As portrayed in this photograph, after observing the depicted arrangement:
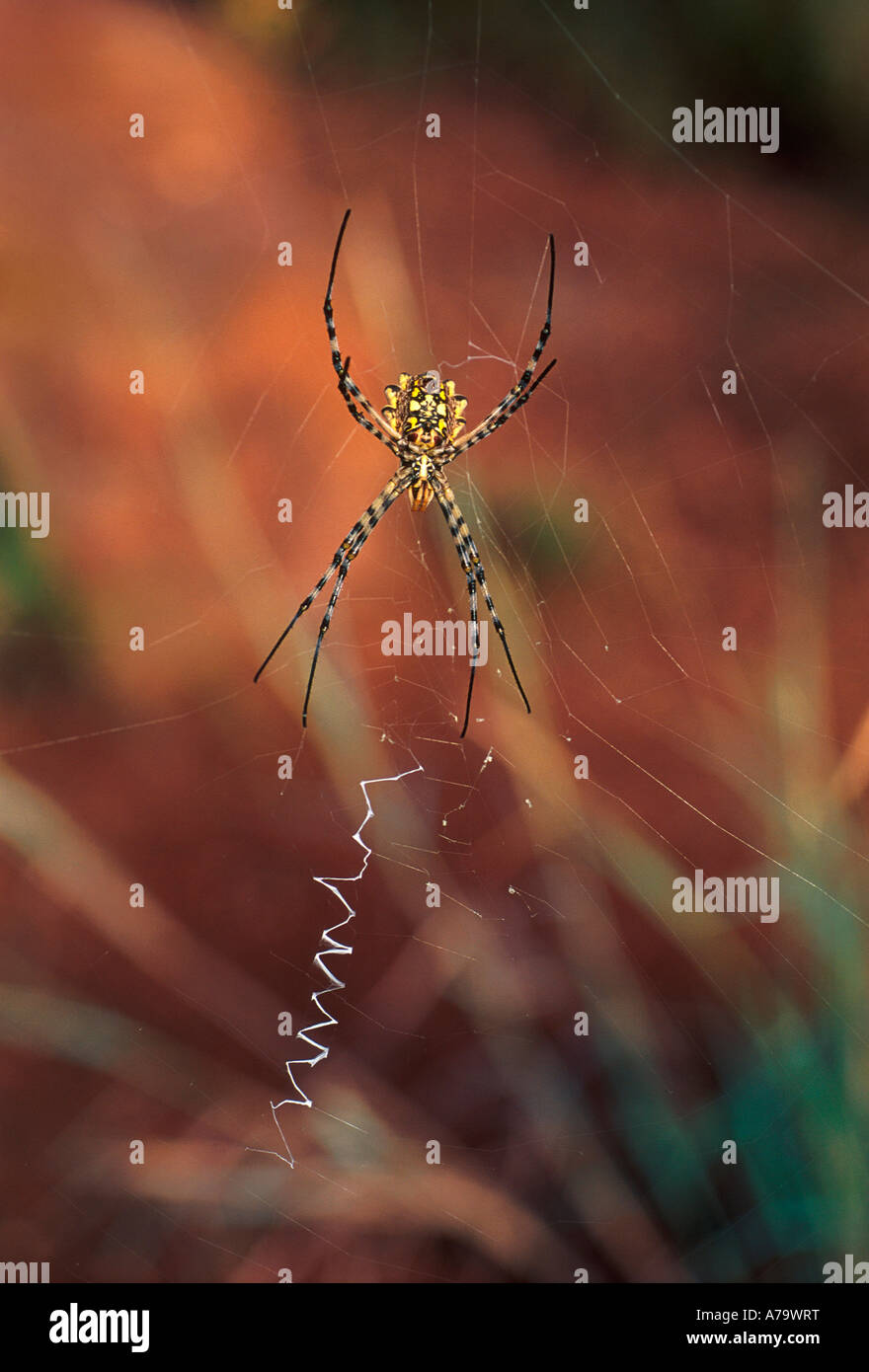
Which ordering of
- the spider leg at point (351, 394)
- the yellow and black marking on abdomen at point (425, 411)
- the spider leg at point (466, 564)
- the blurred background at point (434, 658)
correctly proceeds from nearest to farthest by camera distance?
the spider leg at point (351, 394) < the yellow and black marking on abdomen at point (425, 411) < the spider leg at point (466, 564) < the blurred background at point (434, 658)

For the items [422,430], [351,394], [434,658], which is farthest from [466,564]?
[434,658]

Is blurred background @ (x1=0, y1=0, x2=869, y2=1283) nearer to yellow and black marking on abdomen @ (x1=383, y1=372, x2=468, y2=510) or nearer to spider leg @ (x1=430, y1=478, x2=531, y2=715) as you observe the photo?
spider leg @ (x1=430, y1=478, x2=531, y2=715)

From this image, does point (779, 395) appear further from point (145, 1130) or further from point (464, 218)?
point (145, 1130)

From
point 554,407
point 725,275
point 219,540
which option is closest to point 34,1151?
point 219,540

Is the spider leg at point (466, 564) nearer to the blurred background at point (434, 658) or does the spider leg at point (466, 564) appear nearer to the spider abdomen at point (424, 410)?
the spider abdomen at point (424, 410)

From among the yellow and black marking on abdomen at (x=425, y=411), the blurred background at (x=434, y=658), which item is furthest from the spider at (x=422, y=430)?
the blurred background at (x=434, y=658)

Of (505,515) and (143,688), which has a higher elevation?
(505,515)
